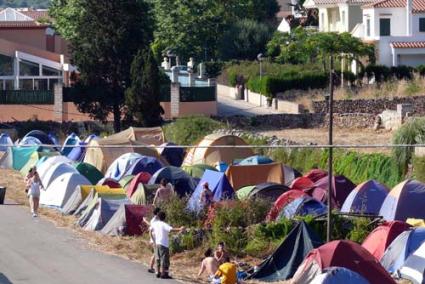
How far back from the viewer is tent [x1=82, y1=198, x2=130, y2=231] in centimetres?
2733

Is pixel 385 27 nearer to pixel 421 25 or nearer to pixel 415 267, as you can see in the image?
pixel 421 25

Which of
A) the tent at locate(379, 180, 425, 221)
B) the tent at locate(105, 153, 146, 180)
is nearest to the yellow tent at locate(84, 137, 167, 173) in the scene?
the tent at locate(105, 153, 146, 180)

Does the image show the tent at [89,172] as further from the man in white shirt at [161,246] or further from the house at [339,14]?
the house at [339,14]

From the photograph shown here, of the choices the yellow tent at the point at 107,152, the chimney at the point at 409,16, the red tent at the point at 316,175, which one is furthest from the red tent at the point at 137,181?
the chimney at the point at 409,16

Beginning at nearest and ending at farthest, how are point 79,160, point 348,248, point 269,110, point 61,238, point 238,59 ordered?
1. point 348,248
2. point 61,238
3. point 79,160
4. point 269,110
5. point 238,59

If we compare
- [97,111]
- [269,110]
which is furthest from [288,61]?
[97,111]

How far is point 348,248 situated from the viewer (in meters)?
20.8

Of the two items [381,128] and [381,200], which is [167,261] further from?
[381,128]

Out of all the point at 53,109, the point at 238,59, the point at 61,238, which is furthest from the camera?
the point at 238,59

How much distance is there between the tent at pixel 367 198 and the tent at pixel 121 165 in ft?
29.1

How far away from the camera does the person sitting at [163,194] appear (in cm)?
2684

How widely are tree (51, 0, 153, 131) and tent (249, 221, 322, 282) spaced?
26.3 m

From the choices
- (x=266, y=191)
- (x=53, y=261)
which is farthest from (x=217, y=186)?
(x=53, y=261)

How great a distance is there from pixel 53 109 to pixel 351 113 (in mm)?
12227
